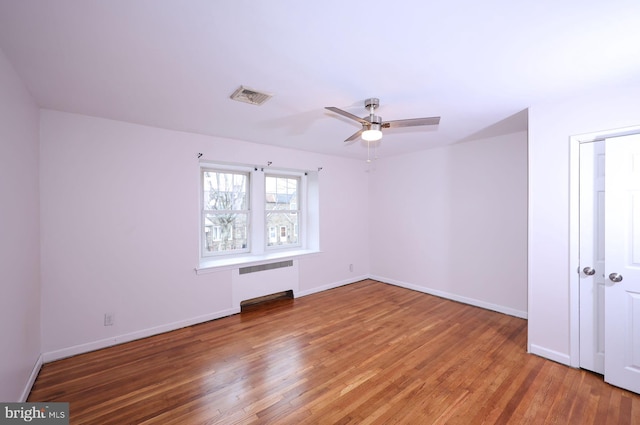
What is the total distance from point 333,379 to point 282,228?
9.56 ft

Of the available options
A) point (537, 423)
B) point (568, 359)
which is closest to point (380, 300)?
point (568, 359)

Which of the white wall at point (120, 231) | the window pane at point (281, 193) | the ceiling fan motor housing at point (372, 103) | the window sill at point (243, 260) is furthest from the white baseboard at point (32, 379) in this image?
the ceiling fan motor housing at point (372, 103)

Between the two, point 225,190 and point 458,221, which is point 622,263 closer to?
point 458,221

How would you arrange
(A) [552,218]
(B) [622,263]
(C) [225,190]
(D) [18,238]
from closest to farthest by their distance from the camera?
(D) [18,238] → (B) [622,263] → (A) [552,218] → (C) [225,190]

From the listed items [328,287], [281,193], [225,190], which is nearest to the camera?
[225,190]

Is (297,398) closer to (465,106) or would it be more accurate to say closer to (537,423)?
(537,423)

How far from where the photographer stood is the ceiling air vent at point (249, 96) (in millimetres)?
2295

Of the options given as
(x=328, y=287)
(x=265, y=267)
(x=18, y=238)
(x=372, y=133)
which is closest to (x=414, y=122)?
(x=372, y=133)

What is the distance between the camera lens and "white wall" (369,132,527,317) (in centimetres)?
371

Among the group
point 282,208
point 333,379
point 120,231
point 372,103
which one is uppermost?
point 372,103

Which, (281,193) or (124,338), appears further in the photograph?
(281,193)

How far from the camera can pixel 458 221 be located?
14.1 feet

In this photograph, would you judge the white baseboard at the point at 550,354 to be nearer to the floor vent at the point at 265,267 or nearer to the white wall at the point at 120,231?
the floor vent at the point at 265,267

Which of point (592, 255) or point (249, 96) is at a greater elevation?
point (249, 96)
